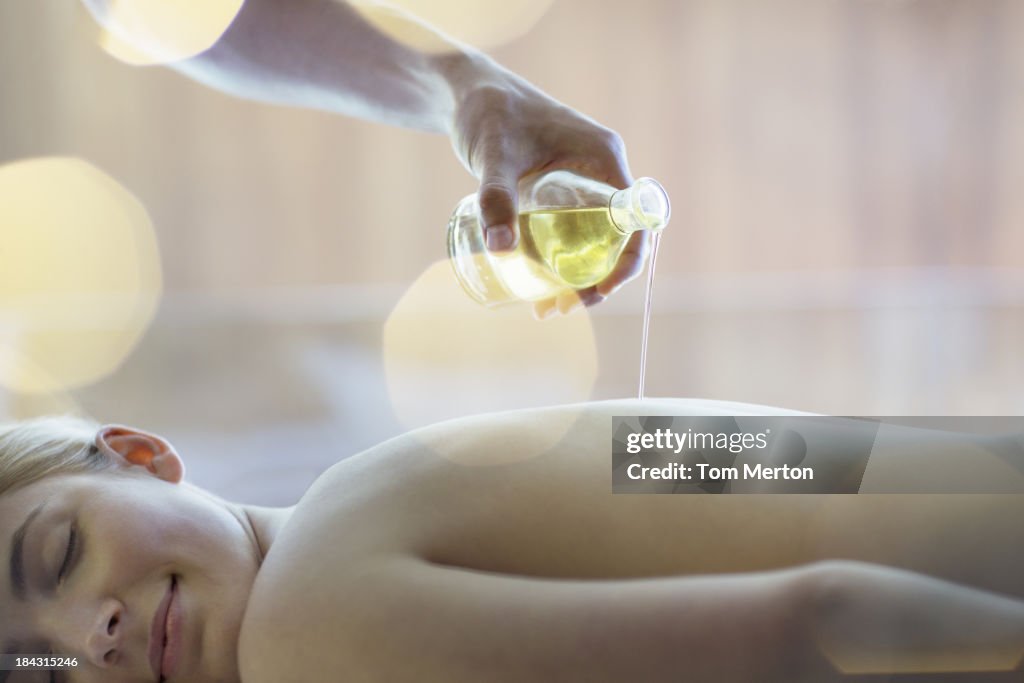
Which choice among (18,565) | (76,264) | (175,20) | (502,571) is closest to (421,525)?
(502,571)

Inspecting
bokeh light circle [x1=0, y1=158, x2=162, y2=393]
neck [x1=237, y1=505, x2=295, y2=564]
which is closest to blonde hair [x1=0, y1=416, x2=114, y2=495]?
neck [x1=237, y1=505, x2=295, y2=564]

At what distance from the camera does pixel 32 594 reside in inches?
34.5

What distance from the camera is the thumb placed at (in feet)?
2.96

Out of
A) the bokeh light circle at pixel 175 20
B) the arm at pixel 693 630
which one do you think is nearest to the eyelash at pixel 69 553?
the arm at pixel 693 630

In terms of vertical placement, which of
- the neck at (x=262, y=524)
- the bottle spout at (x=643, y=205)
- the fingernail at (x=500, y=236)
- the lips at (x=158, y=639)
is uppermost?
the bottle spout at (x=643, y=205)

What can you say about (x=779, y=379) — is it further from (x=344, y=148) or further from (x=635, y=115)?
(x=344, y=148)

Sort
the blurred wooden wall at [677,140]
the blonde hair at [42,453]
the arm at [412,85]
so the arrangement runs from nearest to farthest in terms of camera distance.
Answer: the blonde hair at [42,453], the arm at [412,85], the blurred wooden wall at [677,140]

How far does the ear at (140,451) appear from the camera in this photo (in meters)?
1.04

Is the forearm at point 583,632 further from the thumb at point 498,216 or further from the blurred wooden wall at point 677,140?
the blurred wooden wall at point 677,140

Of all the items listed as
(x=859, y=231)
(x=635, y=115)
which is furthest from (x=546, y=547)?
(x=859, y=231)

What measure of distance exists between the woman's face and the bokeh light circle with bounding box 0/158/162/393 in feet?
7.35

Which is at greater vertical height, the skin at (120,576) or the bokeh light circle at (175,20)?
the bokeh light circle at (175,20)

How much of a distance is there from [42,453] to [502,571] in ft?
1.93

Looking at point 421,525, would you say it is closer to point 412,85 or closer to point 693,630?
point 693,630
